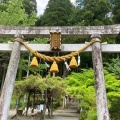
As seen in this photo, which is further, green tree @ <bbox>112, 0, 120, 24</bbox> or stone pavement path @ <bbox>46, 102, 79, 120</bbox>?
green tree @ <bbox>112, 0, 120, 24</bbox>

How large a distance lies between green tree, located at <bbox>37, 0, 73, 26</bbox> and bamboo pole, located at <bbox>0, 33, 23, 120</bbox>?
56.3ft

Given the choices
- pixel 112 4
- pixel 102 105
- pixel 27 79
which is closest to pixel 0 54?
pixel 27 79

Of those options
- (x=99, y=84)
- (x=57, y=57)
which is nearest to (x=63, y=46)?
(x=57, y=57)

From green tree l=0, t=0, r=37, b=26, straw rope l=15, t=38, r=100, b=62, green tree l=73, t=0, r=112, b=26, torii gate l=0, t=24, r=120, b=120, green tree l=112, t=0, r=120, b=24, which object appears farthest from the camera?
green tree l=112, t=0, r=120, b=24

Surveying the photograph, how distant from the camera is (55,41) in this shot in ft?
19.4

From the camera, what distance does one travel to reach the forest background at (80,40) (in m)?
7.89

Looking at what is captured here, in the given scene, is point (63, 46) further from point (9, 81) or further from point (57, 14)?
point (57, 14)

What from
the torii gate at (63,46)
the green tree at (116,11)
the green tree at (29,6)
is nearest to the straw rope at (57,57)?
the torii gate at (63,46)

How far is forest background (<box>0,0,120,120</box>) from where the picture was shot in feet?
25.9

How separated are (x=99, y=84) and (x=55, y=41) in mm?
1854

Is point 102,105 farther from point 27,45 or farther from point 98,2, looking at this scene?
point 98,2

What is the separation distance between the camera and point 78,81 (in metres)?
9.04

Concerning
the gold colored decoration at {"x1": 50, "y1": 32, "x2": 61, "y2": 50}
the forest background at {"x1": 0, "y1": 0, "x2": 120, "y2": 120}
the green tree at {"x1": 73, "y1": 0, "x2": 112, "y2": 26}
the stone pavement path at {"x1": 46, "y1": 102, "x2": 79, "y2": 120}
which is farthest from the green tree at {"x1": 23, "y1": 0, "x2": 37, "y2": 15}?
the gold colored decoration at {"x1": 50, "y1": 32, "x2": 61, "y2": 50}

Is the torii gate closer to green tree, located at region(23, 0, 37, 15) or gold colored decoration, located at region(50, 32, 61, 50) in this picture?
gold colored decoration, located at region(50, 32, 61, 50)
